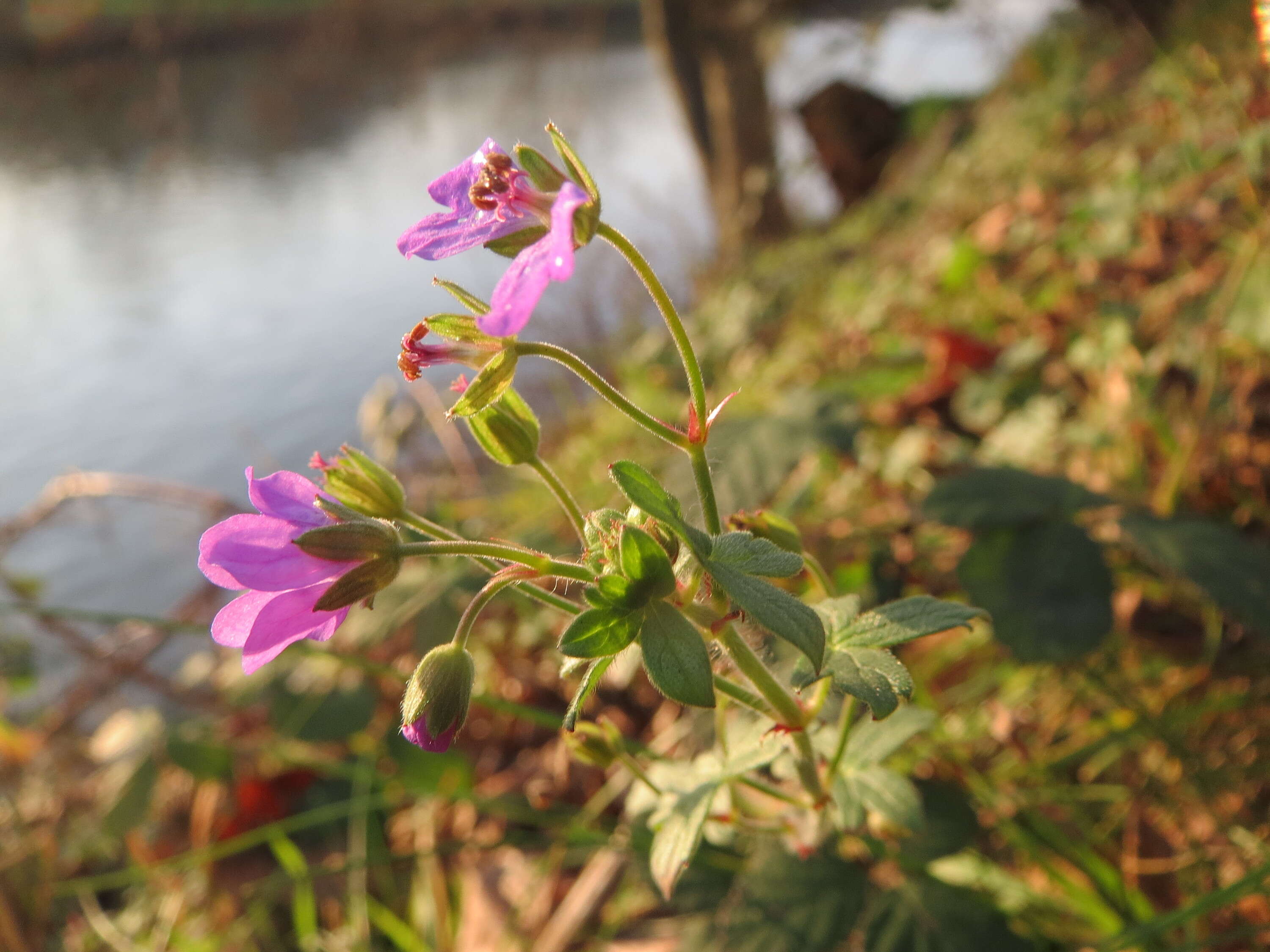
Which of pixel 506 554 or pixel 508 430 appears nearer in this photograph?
pixel 506 554

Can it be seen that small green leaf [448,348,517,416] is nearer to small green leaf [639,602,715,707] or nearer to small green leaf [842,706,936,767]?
Result: small green leaf [639,602,715,707]

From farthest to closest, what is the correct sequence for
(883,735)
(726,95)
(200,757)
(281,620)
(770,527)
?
(726,95) → (200,757) → (883,735) → (770,527) → (281,620)

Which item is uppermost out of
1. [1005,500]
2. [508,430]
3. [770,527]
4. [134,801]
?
[508,430]

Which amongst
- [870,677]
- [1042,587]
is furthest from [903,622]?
[1042,587]

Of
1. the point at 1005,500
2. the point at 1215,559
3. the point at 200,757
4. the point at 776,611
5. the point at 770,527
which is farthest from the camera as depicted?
the point at 200,757

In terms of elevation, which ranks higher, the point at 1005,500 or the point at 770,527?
the point at 770,527

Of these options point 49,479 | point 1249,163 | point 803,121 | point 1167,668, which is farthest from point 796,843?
point 803,121

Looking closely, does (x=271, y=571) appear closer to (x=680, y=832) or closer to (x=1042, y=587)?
(x=680, y=832)
